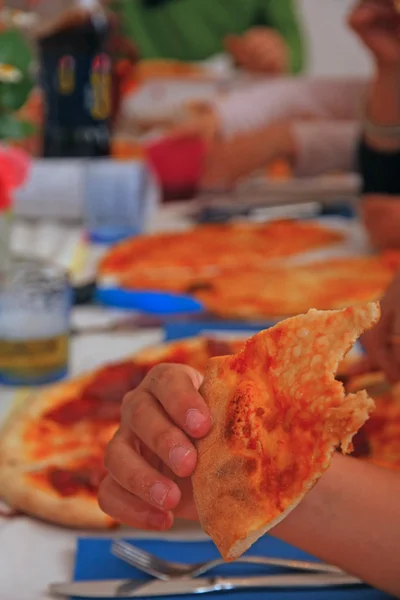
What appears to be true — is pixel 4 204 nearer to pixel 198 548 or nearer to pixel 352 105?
pixel 198 548

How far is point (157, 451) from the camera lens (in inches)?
18.9

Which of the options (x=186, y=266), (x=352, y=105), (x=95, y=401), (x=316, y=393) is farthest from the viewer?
(x=352, y=105)

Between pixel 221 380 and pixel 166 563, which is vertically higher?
pixel 221 380

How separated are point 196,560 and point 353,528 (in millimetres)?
131

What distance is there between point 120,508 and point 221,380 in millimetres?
123

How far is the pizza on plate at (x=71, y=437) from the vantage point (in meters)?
0.67

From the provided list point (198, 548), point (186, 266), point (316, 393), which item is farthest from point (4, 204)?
point (316, 393)

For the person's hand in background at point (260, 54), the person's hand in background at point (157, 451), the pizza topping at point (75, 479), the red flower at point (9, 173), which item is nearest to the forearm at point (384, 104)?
the red flower at point (9, 173)

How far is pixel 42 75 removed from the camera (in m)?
1.73

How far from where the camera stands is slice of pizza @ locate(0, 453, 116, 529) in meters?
0.66

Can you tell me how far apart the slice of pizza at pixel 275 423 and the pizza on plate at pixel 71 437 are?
0.24m

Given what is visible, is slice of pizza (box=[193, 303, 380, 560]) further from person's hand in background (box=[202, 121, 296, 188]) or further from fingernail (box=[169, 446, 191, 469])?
person's hand in background (box=[202, 121, 296, 188])

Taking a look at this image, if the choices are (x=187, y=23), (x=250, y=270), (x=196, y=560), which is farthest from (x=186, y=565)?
(x=187, y=23)

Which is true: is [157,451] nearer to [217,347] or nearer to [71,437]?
[71,437]
